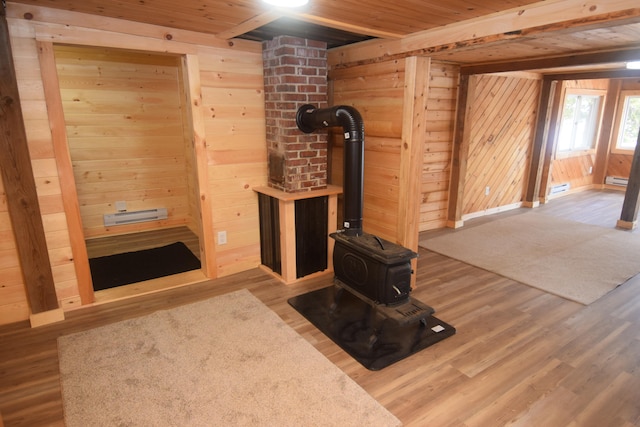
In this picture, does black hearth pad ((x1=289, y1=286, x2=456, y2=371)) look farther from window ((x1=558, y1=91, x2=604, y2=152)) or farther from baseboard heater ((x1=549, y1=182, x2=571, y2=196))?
window ((x1=558, y1=91, x2=604, y2=152))

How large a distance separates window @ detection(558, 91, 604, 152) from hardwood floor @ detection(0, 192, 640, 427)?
4509 mm

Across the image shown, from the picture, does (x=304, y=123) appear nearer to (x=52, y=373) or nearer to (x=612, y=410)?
(x=52, y=373)

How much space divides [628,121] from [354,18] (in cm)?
768

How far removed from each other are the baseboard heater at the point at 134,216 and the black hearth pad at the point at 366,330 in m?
2.85

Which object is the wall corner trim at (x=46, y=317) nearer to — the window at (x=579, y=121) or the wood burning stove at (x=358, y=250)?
the wood burning stove at (x=358, y=250)

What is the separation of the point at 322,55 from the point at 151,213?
3.20 meters

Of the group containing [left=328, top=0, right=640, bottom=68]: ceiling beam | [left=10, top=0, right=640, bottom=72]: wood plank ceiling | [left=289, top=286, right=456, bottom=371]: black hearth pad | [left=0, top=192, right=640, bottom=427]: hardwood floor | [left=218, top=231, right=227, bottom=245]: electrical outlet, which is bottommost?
[left=0, top=192, right=640, bottom=427]: hardwood floor

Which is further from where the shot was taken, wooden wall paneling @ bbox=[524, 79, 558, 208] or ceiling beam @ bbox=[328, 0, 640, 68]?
wooden wall paneling @ bbox=[524, 79, 558, 208]

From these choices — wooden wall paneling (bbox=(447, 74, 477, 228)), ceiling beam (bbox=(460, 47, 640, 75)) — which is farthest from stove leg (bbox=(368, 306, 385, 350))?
ceiling beam (bbox=(460, 47, 640, 75))

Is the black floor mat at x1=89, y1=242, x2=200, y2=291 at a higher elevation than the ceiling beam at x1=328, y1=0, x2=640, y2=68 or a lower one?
lower

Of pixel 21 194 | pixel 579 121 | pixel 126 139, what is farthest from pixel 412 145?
pixel 579 121

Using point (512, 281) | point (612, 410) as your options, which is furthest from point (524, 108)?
point (612, 410)

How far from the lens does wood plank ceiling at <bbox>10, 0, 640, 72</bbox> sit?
→ 7.04ft

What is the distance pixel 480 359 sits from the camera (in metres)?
2.42
